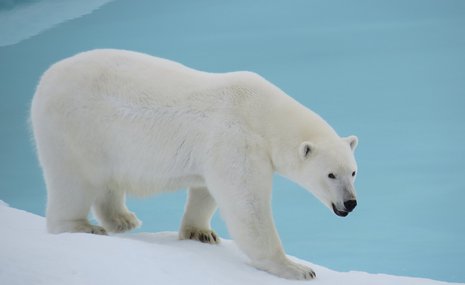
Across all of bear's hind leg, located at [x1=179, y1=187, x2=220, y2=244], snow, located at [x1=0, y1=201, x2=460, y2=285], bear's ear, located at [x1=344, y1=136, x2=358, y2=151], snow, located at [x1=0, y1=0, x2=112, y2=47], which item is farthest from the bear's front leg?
snow, located at [x1=0, y1=0, x2=112, y2=47]

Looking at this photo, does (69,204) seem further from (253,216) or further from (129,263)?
(253,216)

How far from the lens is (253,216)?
17.0 ft

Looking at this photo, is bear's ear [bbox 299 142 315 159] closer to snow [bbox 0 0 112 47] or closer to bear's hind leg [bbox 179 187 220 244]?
bear's hind leg [bbox 179 187 220 244]

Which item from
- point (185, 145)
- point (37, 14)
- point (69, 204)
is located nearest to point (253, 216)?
point (185, 145)

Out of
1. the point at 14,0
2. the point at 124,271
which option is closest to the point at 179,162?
the point at 124,271

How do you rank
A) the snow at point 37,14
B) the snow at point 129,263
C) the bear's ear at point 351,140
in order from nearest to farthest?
1. the snow at point 129,263
2. the bear's ear at point 351,140
3. the snow at point 37,14

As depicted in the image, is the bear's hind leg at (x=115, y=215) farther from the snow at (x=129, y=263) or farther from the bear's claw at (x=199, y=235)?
the bear's claw at (x=199, y=235)

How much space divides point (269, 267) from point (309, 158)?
826mm

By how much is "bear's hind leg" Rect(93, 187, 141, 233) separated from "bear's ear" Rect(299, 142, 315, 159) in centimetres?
159

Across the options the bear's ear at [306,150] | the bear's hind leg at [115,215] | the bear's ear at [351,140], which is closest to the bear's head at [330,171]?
the bear's ear at [306,150]

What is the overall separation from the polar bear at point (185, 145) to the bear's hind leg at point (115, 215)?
16cm

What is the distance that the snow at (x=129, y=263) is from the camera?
13.2 feet

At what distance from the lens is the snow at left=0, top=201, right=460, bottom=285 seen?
402cm

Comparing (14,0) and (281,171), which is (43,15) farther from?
(281,171)
